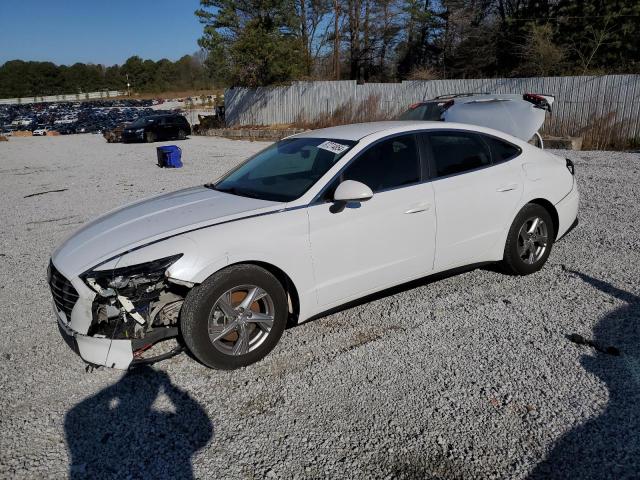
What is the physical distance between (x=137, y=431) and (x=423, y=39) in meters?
37.3

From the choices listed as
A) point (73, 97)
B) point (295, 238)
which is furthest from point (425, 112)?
point (73, 97)

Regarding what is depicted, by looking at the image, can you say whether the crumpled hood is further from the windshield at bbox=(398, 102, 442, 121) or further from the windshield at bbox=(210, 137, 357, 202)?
the windshield at bbox=(398, 102, 442, 121)

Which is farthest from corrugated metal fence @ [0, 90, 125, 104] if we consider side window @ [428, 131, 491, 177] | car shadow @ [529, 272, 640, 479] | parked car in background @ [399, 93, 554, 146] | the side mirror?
car shadow @ [529, 272, 640, 479]

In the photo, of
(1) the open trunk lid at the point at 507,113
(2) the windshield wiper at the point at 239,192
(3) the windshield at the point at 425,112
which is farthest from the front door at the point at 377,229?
(3) the windshield at the point at 425,112

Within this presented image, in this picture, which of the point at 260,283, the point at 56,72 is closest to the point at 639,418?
the point at 260,283

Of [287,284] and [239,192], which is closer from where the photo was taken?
[287,284]

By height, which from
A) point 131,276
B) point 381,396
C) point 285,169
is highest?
point 285,169

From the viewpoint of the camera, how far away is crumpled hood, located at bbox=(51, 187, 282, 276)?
10.3 feet

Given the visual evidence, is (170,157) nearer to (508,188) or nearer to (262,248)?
(508,188)

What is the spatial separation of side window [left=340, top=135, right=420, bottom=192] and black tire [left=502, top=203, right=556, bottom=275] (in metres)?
1.24

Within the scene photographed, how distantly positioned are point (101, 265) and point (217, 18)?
28763 mm

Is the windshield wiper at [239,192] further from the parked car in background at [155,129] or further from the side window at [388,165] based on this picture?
the parked car in background at [155,129]

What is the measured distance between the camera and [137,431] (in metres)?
2.80

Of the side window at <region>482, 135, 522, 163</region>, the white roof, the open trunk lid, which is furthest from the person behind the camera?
the open trunk lid
